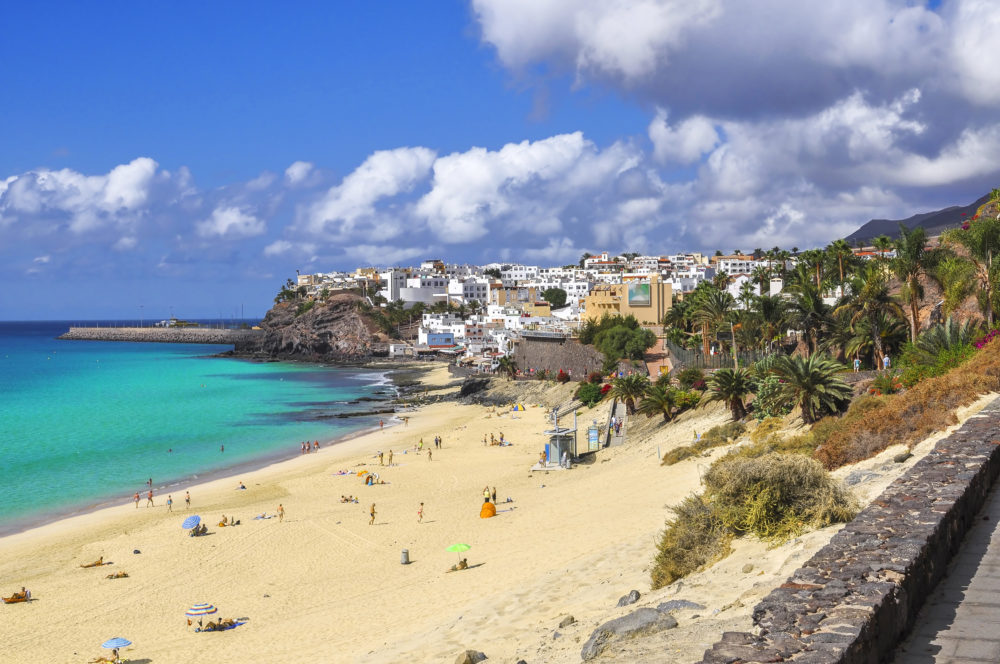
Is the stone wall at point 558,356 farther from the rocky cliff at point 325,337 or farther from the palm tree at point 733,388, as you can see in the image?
the rocky cliff at point 325,337

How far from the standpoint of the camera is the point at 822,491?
1048 centimetres

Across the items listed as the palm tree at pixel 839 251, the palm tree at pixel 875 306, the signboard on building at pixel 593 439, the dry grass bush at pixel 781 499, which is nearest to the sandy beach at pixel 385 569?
the dry grass bush at pixel 781 499

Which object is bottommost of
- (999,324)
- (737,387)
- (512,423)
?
(512,423)

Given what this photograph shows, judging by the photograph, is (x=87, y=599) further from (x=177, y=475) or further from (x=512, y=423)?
(x=512, y=423)

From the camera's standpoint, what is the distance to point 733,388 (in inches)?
1080

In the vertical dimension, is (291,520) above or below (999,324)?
below

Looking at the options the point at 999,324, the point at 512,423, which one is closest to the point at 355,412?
the point at 512,423

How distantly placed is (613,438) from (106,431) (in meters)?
37.3

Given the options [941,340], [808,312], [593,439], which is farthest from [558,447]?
[941,340]

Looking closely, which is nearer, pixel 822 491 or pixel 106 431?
pixel 822 491

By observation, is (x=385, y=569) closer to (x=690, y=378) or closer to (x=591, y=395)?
(x=690, y=378)

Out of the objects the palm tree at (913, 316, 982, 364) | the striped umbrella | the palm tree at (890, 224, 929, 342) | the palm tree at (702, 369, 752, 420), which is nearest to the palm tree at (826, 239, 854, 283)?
the palm tree at (890, 224, 929, 342)

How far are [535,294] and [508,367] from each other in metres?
70.8

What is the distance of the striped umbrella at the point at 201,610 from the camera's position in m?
16.7
